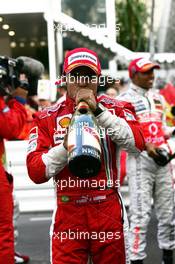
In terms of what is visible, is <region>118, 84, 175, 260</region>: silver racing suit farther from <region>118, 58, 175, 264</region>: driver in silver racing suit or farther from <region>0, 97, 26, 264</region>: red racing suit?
<region>0, 97, 26, 264</region>: red racing suit

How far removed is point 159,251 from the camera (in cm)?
638

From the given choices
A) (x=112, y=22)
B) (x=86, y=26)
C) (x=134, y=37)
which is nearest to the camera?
(x=112, y=22)

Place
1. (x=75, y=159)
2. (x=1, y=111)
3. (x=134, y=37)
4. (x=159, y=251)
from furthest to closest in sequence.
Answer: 1. (x=134, y=37)
2. (x=159, y=251)
3. (x=1, y=111)
4. (x=75, y=159)

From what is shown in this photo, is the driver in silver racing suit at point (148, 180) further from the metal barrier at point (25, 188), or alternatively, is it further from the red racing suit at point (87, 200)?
A: the metal barrier at point (25, 188)

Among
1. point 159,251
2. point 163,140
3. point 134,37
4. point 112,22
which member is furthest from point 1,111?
point 134,37

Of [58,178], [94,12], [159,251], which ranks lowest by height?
[159,251]

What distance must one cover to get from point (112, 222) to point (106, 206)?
9 centimetres

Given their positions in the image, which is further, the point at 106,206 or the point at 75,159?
the point at 106,206

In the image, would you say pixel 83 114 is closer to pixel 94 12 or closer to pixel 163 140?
pixel 163 140

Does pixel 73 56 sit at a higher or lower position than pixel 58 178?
higher

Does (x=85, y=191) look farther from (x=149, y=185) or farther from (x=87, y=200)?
(x=149, y=185)

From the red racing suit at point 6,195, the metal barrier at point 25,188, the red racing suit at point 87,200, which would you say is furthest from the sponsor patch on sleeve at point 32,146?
the metal barrier at point 25,188

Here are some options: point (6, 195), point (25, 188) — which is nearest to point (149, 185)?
point (6, 195)

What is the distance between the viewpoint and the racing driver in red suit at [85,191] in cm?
341
